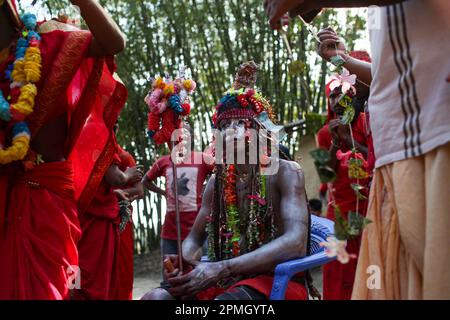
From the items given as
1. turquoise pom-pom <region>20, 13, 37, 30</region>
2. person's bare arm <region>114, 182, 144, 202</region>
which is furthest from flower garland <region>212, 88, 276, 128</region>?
person's bare arm <region>114, 182, 144, 202</region>

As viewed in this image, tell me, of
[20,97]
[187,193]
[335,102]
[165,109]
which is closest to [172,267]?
[165,109]

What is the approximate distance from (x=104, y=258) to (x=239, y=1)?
6.01 metres

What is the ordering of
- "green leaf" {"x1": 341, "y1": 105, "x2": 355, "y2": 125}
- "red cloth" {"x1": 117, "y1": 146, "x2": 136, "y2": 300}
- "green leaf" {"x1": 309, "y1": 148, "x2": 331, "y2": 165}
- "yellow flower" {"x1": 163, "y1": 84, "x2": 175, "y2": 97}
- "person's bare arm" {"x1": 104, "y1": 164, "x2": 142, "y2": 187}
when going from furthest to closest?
"red cloth" {"x1": 117, "y1": 146, "x2": 136, "y2": 300} < "person's bare arm" {"x1": 104, "y1": 164, "x2": 142, "y2": 187} < "yellow flower" {"x1": 163, "y1": 84, "x2": 175, "y2": 97} < "green leaf" {"x1": 341, "y1": 105, "x2": 355, "y2": 125} < "green leaf" {"x1": 309, "y1": 148, "x2": 331, "y2": 165}

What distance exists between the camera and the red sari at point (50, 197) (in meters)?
3.29

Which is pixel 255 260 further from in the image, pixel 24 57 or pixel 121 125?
pixel 121 125

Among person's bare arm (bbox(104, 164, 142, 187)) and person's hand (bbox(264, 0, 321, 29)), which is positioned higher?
person's hand (bbox(264, 0, 321, 29))

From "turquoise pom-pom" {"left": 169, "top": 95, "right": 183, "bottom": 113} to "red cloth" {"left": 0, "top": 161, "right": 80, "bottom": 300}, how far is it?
0.74 metres

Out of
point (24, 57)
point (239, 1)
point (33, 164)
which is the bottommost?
point (33, 164)

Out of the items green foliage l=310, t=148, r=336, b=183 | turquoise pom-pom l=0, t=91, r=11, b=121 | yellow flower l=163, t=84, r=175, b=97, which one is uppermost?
yellow flower l=163, t=84, r=175, b=97

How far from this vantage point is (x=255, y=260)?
3447mm

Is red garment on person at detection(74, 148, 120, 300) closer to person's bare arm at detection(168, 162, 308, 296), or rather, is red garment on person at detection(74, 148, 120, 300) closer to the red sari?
the red sari

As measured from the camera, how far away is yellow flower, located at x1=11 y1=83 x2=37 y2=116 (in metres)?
3.35
